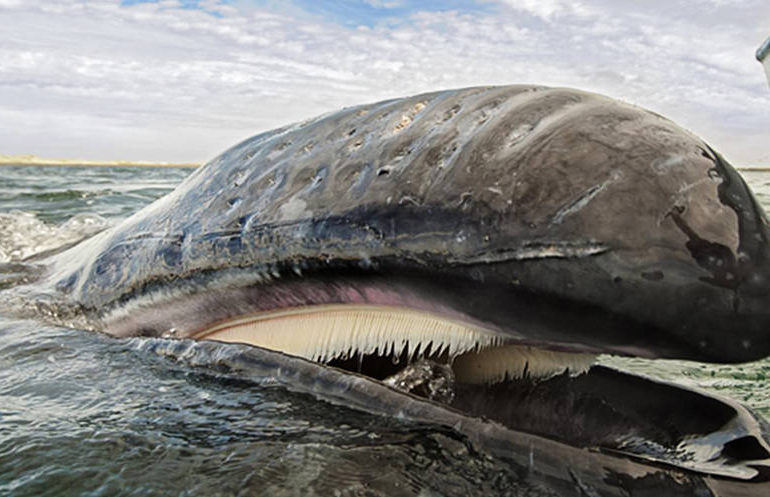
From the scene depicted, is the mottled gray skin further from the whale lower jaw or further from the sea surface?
the sea surface

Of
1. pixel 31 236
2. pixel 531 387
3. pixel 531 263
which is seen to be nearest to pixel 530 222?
pixel 531 263

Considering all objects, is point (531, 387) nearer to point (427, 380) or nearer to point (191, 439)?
point (427, 380)

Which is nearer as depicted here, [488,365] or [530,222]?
[530,222]

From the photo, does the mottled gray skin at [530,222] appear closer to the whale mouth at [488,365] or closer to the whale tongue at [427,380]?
the whale mouth at [488,365]

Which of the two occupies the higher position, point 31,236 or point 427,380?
point 427,380

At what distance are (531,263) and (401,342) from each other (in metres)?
0.48

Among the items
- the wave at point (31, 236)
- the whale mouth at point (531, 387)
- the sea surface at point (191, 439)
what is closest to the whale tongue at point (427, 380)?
the whale mouth at point (531, 387)

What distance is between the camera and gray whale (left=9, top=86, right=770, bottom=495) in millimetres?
1395

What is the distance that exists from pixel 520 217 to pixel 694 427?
584 mm

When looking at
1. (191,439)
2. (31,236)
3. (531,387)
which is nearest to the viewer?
(191,439)

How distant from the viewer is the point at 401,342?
1857mm

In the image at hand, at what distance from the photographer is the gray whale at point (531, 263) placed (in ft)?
4.58

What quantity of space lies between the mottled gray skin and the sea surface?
305 millimetres

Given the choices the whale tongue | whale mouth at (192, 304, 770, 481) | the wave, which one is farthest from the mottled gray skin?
the wave
